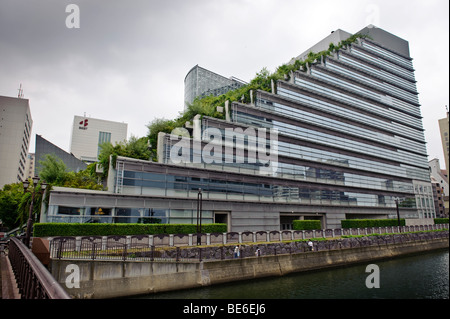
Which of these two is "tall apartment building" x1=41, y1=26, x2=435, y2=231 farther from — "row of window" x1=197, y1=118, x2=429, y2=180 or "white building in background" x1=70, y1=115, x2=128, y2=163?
"white building in background" x1=70, y1=115, x2=128, y2=163

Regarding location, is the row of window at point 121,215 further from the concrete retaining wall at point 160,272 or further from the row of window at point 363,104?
the row of window at point 363,104

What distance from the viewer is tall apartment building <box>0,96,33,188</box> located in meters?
95.1

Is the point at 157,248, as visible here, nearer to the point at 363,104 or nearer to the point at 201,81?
the point at 363,104

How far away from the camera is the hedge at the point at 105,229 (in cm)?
2293

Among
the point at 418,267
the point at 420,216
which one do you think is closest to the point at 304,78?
the point at 418,267

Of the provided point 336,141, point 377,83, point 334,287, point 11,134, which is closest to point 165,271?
point 334,287

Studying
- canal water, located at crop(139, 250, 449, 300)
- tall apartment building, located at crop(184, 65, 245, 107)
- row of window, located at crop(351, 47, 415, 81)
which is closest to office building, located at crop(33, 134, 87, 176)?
tall apartment building, located at crop(184, 65, 245, 107)

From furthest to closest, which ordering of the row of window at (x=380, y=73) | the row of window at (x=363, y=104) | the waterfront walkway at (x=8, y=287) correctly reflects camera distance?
1. the row of window at (x=380, y=73)
2. the row of window at (x=363, y=104)
3. the waterfront walkway at (x=8, y=287)

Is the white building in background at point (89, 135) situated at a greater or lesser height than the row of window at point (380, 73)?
greater

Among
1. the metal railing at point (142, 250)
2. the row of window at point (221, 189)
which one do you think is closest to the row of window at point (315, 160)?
the row of window at point (221, 189)

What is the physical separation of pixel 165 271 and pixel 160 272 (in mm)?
309

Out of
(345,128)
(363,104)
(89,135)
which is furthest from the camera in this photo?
(89,135)

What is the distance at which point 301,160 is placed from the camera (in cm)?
4634
